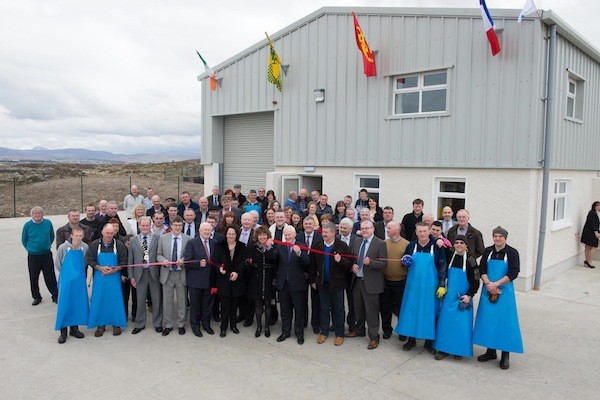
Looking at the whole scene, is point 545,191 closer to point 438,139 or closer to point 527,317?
point 438,139

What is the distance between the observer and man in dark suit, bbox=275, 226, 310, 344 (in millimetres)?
6418

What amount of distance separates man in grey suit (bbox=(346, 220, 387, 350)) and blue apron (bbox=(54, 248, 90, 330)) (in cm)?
380

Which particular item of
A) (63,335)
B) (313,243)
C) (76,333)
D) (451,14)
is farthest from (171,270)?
(451,14)

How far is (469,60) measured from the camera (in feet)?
32.1

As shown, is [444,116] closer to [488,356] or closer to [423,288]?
[423,288]

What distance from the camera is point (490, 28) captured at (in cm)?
898

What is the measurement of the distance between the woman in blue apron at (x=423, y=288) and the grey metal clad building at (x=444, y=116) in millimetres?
4151

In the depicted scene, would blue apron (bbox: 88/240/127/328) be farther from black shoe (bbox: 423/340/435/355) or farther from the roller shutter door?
the roller shutter door

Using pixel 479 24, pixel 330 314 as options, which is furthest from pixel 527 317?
pixel 479 24

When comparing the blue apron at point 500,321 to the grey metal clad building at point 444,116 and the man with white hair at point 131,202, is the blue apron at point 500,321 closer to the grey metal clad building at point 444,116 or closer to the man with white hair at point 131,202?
the grey metal clad building at point 444,116

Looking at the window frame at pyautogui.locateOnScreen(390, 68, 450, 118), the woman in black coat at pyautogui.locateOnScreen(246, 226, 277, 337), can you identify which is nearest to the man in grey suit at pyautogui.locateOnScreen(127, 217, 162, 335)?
the woman in black coat at pyautogui.locateOnScreen(246, 226, 277, 337)

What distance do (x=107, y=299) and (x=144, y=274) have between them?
60 centimetres

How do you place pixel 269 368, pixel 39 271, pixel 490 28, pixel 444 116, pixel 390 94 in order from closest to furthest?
pixel 269 368 → pixel 39 271 → pixel 490 28 → pixel 444 116 → pixel 390 94

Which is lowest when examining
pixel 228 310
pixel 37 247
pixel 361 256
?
pixel 228 310
